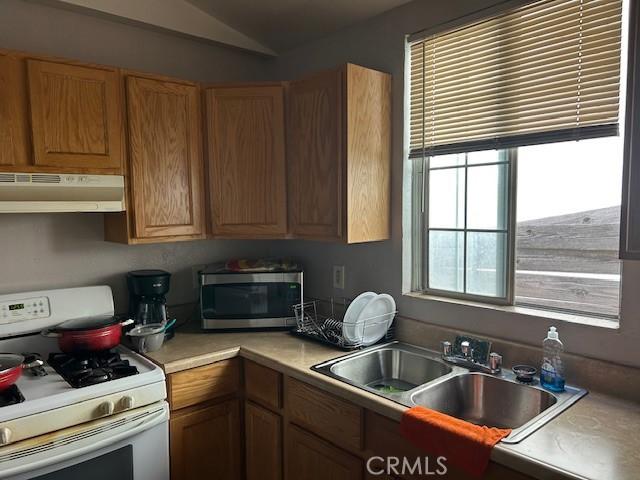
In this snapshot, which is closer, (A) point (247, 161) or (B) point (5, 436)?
(B) point (5, 436)

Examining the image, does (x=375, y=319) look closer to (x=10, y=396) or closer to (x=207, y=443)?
(x=207, y=443)

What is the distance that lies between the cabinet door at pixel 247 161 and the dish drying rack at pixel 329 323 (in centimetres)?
45

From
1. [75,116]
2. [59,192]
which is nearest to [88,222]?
[59,192]

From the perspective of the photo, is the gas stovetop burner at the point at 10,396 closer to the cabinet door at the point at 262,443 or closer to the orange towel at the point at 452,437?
the cabinet door at the point at 262,443

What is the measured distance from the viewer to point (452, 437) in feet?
4.08

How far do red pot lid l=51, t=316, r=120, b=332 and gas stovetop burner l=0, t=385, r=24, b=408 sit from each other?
30cm

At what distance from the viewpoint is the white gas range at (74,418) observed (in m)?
1.41

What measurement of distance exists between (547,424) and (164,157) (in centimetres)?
179

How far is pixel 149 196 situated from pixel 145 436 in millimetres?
985

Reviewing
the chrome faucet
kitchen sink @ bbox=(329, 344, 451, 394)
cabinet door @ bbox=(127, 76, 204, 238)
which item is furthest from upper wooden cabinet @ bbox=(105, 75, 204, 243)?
the chrome faucet

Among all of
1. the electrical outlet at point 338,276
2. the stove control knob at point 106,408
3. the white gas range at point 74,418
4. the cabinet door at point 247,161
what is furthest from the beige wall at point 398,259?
the stove control knob at point 106,408

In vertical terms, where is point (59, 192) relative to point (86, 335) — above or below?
above

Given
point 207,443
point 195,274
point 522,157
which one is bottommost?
point 207,443

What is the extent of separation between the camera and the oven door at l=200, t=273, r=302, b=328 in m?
2.27
